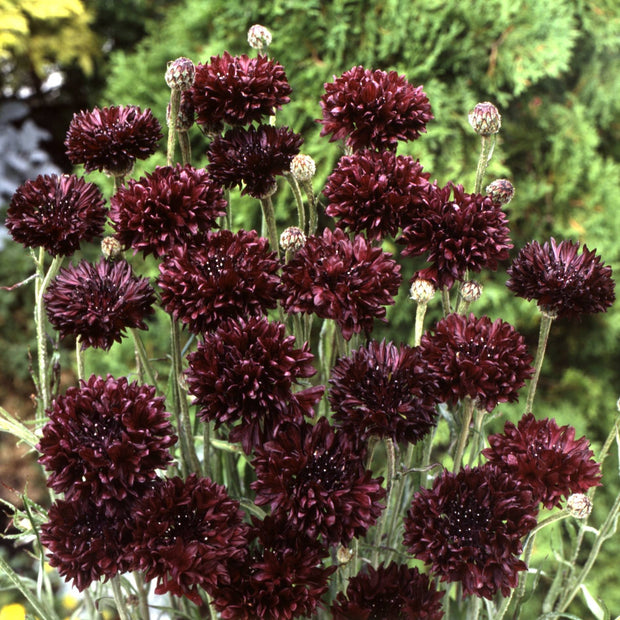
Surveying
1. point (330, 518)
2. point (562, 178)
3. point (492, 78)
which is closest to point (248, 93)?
point (330, 518)

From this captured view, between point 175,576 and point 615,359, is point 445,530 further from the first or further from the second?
point 615,359

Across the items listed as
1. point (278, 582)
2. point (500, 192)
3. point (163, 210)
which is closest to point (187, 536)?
point (278, 582)

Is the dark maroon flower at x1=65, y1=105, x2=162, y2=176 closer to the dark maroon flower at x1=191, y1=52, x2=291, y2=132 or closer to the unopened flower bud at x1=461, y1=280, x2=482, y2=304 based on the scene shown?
the dark maroon flower at x1=191, y1=52, x2=291, y2=132

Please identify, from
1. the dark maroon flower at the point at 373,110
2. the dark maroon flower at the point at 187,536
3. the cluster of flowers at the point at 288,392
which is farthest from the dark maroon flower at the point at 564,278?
the dark maroon flower at the point at 187,536

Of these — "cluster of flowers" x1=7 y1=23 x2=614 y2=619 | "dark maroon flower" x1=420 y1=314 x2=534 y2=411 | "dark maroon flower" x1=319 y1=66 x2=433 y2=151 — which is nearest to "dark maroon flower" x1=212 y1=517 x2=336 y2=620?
"cluster of flowers" x1=7 y1=23 x2=614 y2=619

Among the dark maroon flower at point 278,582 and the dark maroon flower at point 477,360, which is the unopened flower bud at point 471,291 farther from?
the dark maroon flower at point 278,582
